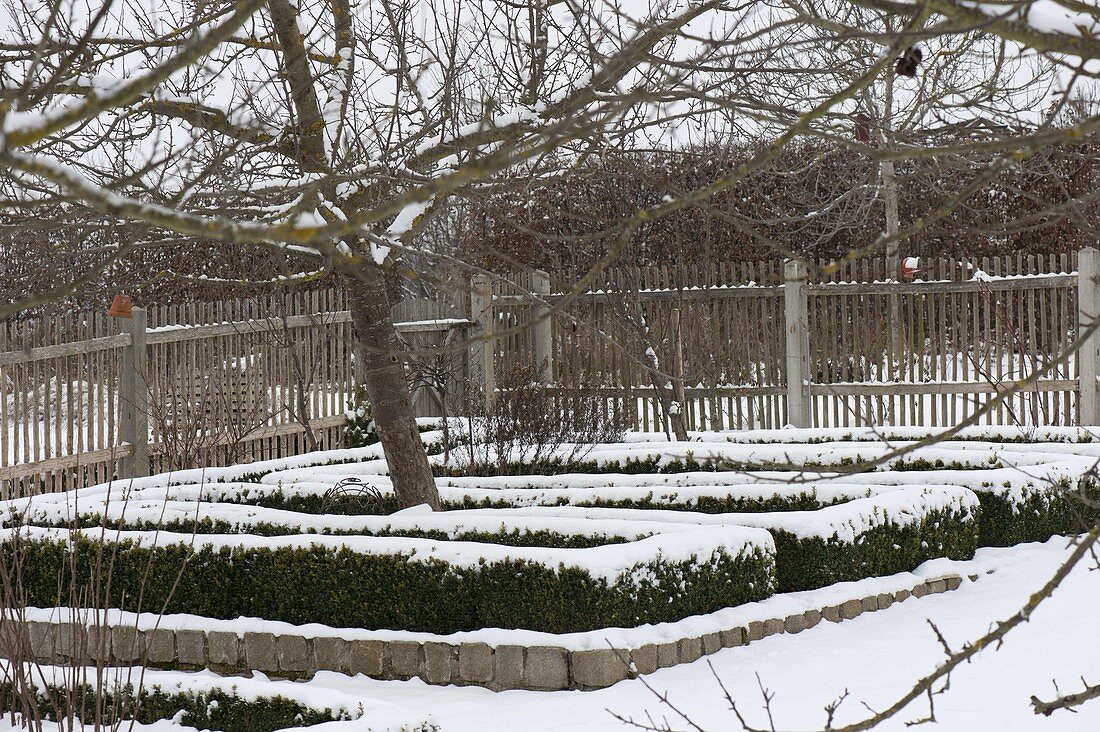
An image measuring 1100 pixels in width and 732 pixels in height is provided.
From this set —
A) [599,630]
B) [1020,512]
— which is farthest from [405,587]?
[1020,512]

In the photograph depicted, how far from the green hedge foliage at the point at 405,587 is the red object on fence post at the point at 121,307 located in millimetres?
3231

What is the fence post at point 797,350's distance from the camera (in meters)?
11.6

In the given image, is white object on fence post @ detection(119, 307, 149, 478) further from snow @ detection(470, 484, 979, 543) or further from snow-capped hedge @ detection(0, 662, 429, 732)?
snow-capped hedge @ detection(0, 662, 429, 732)

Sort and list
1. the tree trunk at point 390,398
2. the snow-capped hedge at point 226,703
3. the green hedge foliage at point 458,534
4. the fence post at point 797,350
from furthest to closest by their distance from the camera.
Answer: the fence post at point 797,350
the tree trunk at point 390,398
the green hedge foliage at point 458,534
the snow-capped hedge at point 226,703

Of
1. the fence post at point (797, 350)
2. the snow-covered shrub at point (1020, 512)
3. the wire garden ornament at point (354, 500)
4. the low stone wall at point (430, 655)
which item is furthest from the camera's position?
the fence post at point (797, 350)

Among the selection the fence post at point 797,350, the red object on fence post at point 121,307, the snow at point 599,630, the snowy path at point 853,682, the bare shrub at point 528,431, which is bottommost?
the snowy path at point 853,682

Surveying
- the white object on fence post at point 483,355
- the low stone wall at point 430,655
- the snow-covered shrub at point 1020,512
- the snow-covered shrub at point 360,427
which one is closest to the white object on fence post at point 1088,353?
the snow-covered shrub at point 1020,512

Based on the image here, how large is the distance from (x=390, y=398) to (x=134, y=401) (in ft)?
12.8

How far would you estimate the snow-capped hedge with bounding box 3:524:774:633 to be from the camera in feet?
16.8

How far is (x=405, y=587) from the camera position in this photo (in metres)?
5.35

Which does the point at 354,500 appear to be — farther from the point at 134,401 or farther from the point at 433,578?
the point at 134,401

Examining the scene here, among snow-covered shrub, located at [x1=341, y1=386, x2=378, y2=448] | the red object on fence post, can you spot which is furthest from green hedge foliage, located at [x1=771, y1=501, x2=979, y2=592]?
snow-covered shrub, located at [x1=341, y1=386, x2=378, y2=448]

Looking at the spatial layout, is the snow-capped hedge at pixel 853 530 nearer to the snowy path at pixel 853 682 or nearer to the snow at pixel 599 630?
the snow at pixel 599 630

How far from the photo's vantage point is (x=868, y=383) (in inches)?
452
